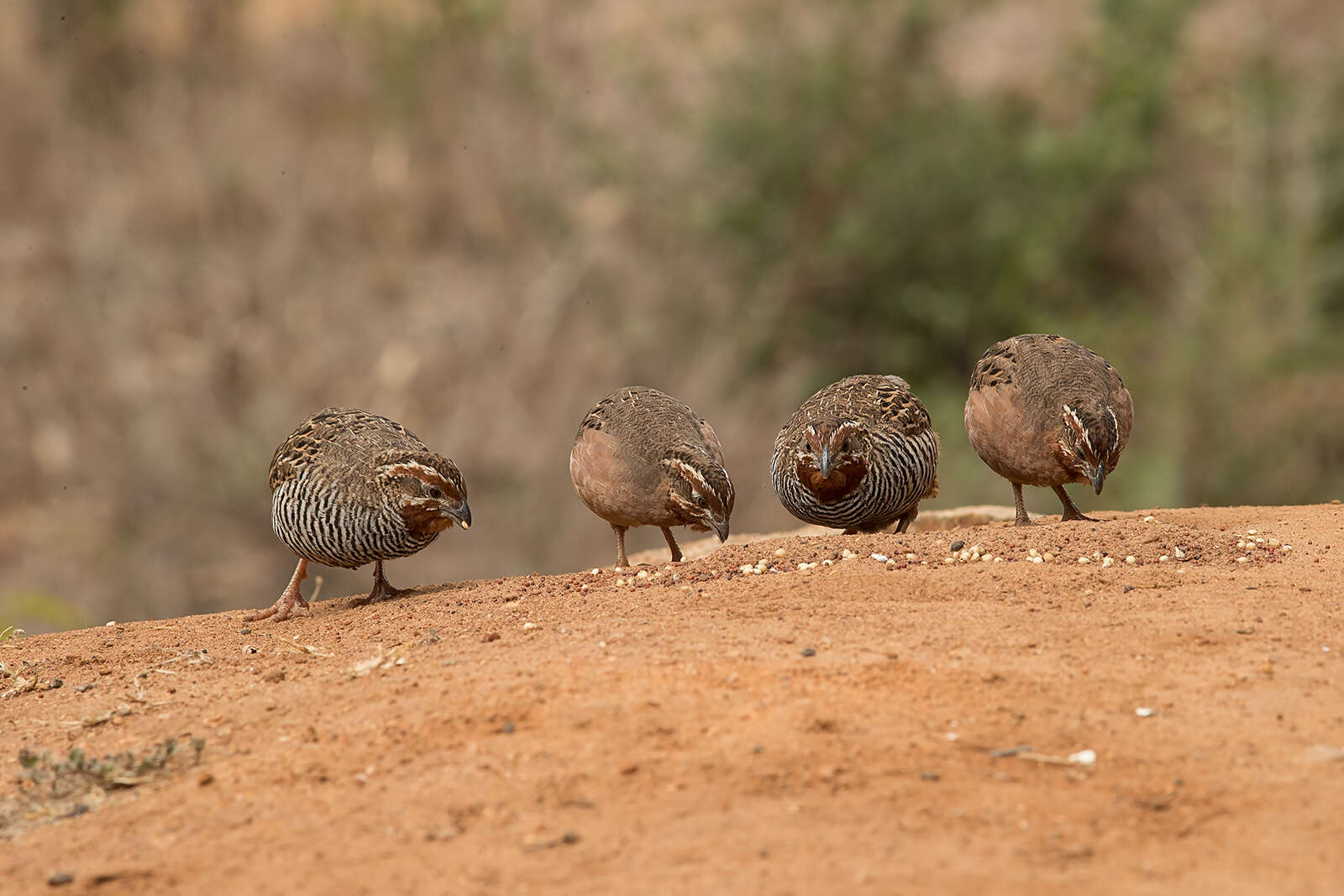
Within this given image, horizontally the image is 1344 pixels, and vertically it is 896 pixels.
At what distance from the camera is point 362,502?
8.16m

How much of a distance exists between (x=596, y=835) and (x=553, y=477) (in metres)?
12.6

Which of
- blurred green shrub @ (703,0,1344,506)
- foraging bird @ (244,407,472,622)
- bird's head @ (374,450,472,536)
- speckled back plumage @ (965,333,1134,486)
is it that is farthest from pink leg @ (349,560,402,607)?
blurred green shrub @ (703,0,1344,506)

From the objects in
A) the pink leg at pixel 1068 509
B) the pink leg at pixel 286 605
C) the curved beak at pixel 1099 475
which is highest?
the curved beak at pixel 1099 475

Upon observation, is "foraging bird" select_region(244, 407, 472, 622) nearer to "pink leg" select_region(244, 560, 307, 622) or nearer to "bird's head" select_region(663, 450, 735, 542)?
"pink leg" select_region(244, 560, 307, 622)

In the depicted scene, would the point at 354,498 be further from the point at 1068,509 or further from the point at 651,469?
the point at 1068,509

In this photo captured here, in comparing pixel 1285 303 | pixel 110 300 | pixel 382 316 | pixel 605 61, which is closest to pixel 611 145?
pixel 605 61

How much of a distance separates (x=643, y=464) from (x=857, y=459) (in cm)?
127

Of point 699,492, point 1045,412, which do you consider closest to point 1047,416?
point 1045,412

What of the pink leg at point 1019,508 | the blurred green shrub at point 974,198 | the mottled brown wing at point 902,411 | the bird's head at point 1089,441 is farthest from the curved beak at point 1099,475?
the blurred green shrub at point 974,198

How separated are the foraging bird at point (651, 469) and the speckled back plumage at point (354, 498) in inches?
35.6

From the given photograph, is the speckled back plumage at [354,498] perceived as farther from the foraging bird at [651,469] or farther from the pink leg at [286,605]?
the foraging bird at [651,469]

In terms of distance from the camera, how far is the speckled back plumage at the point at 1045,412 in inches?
317

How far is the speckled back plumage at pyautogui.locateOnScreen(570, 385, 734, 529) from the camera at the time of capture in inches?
328

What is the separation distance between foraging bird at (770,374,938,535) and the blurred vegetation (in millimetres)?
7411
